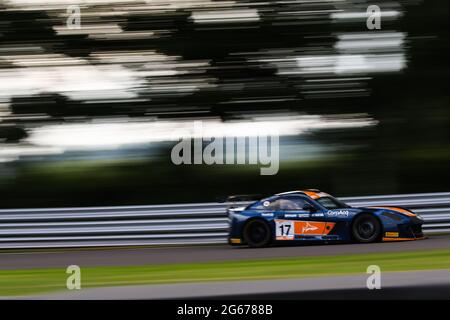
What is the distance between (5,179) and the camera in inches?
491

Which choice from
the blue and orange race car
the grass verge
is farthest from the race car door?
the grass verge

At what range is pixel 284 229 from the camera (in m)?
9.99

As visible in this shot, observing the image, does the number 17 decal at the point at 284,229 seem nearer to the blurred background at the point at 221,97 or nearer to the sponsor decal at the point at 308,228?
the sponsor decal at the point at 308,228

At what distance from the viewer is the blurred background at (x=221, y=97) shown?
39.1ft

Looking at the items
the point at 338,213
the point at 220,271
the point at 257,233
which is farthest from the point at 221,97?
the point at 220,271

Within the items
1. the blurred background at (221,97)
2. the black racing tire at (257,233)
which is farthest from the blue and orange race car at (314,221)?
the blurred background at (221,97)

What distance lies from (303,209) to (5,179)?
5467 millimetres

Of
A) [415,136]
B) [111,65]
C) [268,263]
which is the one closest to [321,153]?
[415,136]

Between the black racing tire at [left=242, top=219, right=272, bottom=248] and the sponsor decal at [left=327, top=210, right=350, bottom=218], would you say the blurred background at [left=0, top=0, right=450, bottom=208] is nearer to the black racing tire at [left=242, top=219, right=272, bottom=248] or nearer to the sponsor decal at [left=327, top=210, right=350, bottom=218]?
the black racing tire at [left=242, top=219, right=272, bottom=248]

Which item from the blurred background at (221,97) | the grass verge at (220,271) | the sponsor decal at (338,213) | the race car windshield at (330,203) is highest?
the blurred background at (221,97)

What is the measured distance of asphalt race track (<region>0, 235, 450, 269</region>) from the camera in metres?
8.31

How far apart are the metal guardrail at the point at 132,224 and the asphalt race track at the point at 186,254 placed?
577 millimetres

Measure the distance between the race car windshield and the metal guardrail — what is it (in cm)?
112

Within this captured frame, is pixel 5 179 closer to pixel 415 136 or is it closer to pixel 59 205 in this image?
pixel 59 205
